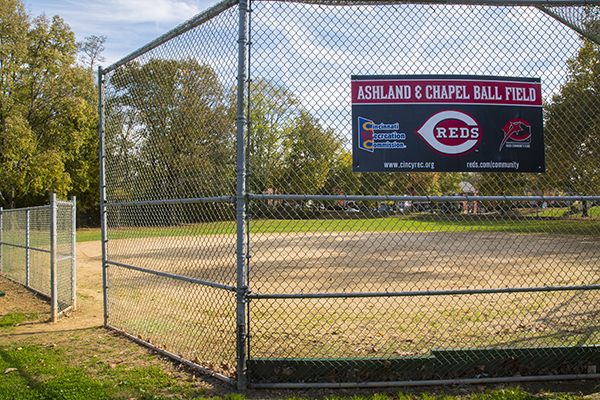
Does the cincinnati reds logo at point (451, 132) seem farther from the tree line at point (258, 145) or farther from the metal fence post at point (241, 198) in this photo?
the metal fence post at point (241, 198)

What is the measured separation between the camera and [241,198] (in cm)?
365

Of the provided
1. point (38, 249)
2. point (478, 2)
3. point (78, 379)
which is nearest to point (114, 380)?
point (78, 379)

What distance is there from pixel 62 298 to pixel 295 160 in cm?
568

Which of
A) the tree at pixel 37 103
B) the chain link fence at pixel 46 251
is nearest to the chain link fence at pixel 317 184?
the chain link fence at pixel 46 251

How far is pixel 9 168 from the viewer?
25672 mm

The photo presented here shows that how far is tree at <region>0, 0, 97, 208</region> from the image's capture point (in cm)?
2527

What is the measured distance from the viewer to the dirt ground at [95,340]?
11.9 feet

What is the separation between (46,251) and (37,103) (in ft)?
85.3

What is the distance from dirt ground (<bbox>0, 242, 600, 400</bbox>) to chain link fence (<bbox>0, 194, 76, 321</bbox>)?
0.27m

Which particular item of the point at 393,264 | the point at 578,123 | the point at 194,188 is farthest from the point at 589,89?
the point at 393,264

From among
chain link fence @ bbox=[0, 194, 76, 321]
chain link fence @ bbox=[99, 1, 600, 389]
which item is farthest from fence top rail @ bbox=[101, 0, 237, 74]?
chain link fence @ bbox=[0, 194, 76, 321]

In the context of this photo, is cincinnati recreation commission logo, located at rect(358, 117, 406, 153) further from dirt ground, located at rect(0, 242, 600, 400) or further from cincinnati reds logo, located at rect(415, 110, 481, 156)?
dirt ground, located at rect(0, 242, 600, 400)

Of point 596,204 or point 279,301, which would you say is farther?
point 279,301

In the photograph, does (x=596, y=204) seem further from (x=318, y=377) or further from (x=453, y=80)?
(x=318, y=377)
